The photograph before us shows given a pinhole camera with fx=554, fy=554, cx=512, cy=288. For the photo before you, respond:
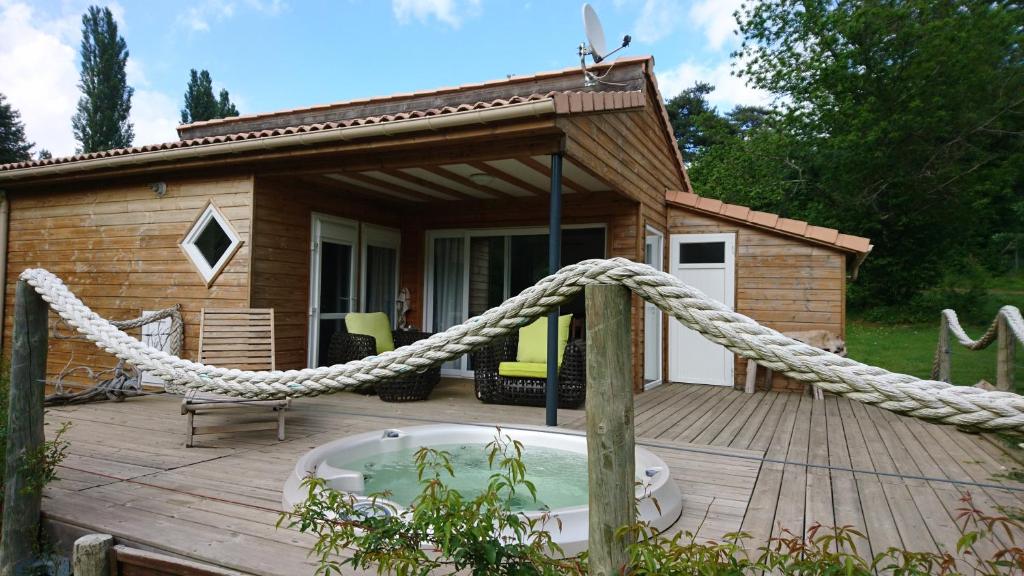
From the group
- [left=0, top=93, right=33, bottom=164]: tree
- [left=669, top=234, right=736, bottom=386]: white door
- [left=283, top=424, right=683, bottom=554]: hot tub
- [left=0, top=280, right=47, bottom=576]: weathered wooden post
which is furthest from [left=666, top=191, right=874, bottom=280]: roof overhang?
[left=0, top=93, right=33, bottom=164]: tree

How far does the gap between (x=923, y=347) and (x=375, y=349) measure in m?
10.7

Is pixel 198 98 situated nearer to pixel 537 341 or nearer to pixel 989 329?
pixel 537 341

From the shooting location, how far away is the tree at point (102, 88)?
2386 centimetres

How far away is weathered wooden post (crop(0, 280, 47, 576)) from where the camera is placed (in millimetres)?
2162

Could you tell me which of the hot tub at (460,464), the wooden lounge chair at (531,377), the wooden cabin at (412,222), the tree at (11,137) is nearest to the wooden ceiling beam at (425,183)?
the wooden cabin at (412,222)

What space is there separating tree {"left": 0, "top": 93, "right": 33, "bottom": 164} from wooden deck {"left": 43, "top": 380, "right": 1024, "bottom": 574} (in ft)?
70.0

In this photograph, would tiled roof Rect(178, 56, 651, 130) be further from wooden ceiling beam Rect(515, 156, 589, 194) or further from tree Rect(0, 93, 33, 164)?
tree Rect(0, 93, 33, 164)

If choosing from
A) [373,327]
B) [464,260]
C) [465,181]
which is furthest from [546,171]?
[373,327]

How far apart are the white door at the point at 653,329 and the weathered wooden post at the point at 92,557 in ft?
19.5

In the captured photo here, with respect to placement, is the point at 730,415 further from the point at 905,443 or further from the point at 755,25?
the point at 755,25

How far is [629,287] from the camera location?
3.76 feet

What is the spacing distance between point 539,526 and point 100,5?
3416 centimetres

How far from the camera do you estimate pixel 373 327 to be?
6.21 m

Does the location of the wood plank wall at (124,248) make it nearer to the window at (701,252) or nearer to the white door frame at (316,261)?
the white door frame at (316,261)
